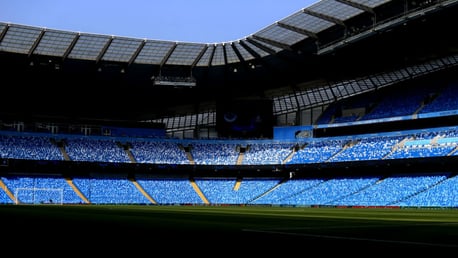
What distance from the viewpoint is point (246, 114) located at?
282 feet

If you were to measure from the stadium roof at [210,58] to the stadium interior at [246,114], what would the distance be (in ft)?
0.80

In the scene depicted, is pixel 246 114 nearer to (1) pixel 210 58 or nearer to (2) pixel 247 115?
(2) pixel 247 115

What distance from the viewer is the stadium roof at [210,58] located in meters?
56.1

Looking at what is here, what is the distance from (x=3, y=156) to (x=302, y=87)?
39634 millimetres

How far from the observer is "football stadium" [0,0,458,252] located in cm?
6144

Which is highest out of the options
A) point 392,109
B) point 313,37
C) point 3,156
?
point 313,37

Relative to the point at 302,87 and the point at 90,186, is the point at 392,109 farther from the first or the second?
the point at 90,186

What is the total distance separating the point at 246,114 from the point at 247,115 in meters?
0.20

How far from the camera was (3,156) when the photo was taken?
Answer: 72750mm

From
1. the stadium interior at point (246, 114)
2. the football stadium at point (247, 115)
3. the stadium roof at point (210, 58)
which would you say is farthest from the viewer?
the stadium interior at point (246, 114)

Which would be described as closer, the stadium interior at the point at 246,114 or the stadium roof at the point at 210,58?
the stadium roof at the point at 210,58

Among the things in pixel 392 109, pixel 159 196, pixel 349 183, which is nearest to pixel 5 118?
pixel 159 196

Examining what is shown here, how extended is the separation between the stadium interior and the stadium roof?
244 mm

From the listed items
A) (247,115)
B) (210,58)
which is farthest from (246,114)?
(210,58)
